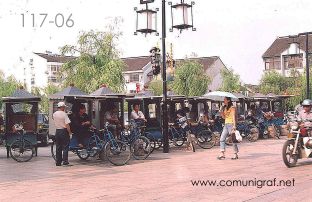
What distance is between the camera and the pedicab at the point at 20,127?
49.6ft

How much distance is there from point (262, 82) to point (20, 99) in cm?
4198

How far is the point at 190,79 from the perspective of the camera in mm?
50625

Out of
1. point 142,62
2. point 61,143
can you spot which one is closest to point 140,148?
point 61,143

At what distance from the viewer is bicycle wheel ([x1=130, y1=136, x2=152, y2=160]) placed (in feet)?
46.7

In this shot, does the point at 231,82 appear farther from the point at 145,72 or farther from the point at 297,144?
the point at 297,144

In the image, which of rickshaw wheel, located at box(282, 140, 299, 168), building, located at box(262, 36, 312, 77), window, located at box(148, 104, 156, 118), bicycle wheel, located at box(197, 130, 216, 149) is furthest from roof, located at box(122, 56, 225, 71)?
rickshaw wheel, located at box(282, 140, 299, 168)

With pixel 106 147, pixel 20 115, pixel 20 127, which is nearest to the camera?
pixel 106 147

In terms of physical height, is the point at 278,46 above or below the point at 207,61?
above

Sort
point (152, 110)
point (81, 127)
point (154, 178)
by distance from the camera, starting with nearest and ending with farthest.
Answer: point (154, 178) → point (81, 127) → point (152, 110)

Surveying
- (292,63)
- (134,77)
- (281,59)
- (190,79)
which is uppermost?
(281,59)

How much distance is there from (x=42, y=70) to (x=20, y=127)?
207 feet

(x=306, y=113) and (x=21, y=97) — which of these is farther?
(x=21, y=97)

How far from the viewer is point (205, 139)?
18.3 metres

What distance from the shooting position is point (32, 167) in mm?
13078
